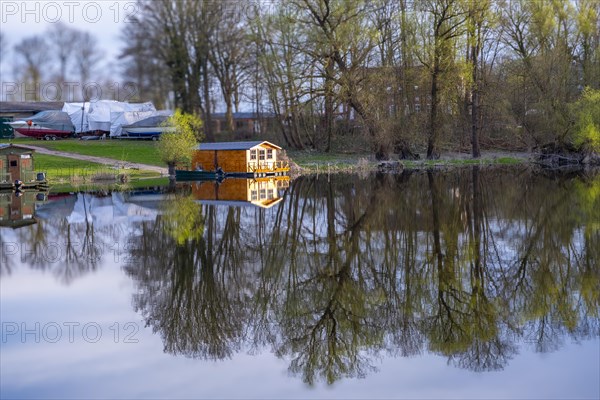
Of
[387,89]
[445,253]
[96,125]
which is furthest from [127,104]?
[445,253]

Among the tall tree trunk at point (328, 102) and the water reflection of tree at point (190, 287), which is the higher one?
the tall tree trunk at point (328, 102)

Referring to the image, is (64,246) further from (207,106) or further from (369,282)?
(207,106)

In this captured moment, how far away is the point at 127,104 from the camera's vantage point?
2127 inches

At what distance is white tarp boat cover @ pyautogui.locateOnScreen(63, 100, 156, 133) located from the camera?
52.9 m

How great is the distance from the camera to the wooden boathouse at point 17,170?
29953mm

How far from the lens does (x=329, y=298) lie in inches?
382

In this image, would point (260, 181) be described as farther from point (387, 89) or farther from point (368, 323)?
point (368, 323)

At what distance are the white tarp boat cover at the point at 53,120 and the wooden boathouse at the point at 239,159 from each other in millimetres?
19021

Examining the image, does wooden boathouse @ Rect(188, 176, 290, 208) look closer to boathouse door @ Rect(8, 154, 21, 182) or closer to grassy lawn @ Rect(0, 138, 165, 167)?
boathouse door @ Rect(8, 154, 21, 182)

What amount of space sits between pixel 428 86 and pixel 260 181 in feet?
46.1

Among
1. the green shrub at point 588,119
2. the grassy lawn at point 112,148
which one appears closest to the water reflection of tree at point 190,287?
the grassy lawn at point 112,148

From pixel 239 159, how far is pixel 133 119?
17776 millimetres

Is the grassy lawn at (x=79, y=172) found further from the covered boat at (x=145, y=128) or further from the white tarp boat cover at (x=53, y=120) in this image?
the white tarp boat cover at (x=53, y=120)

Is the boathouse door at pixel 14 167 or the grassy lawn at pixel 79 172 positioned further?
the grassy lawn at pixel 79 172
